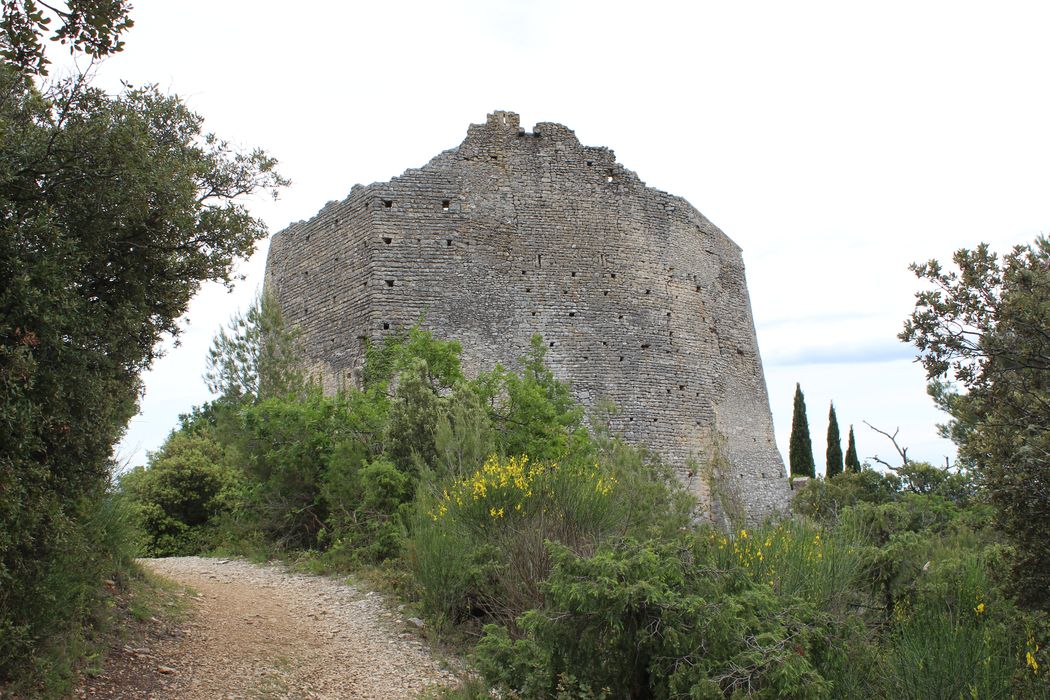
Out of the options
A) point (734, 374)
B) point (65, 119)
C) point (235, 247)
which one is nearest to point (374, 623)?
point (235, 247)

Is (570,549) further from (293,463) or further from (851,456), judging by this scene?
(851,456)

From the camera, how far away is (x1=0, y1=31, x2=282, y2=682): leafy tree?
177 inches

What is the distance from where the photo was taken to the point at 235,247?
247 inches

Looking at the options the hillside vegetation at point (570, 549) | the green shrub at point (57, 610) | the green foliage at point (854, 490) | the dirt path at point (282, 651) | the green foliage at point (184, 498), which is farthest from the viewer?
the green foliage at point (854, 490)

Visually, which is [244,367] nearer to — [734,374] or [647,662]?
[734,374]

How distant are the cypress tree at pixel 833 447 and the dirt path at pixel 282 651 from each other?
79.4 ft

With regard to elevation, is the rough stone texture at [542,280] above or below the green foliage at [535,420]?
above

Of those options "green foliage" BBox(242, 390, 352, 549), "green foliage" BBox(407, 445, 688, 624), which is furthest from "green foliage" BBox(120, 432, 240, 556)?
"green foliage" BBox(407, 445, 688, 624)

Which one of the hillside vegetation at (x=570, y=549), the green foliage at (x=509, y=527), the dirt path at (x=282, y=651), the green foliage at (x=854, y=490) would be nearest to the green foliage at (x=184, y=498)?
the hillside vegetation at (x=570, y=549)

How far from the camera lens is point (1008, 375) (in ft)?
18.0

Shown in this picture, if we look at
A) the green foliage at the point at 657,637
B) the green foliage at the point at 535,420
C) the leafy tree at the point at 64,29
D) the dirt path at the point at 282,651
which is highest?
the leafy tree at the point at 64,29

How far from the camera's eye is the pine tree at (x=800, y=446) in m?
29.8

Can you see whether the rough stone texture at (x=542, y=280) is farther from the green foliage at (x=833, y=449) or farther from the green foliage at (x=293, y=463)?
the green foliage at (x=833, y=449)

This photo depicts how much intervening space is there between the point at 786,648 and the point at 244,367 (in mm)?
13163
